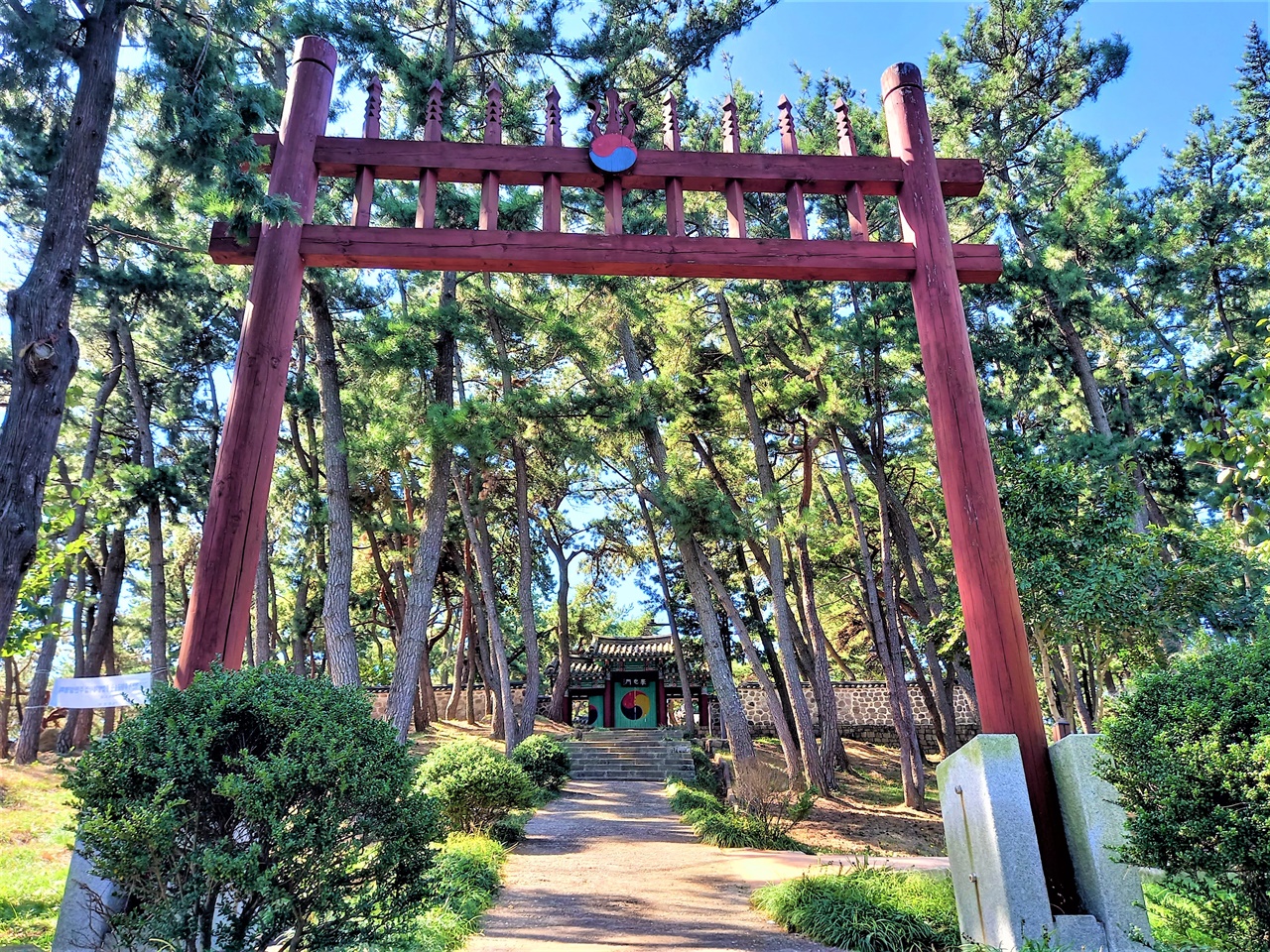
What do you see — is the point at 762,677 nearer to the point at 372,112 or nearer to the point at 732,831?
the point at 732,831

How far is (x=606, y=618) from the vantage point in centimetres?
3006

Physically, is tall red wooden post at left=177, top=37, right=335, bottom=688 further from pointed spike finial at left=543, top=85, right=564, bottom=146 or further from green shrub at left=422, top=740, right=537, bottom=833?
green shrub at left=422, top=740, right=537, bottom=833

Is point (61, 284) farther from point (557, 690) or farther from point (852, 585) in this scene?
point (557, 690)

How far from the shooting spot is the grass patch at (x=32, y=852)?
15.1 feet

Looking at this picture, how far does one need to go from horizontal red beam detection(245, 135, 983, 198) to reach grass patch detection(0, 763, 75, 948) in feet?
12.5

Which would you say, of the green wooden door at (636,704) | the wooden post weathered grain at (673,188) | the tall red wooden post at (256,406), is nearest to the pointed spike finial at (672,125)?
the wooden post weathered grain at (673,188)

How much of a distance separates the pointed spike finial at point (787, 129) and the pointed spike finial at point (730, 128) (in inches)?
11.7

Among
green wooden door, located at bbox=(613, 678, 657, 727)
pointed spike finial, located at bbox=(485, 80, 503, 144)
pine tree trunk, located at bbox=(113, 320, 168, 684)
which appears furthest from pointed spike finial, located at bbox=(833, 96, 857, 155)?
green wooden door, located at bbox=(613, 678, 657, 727)

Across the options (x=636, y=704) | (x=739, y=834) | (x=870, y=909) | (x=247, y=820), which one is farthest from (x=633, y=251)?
(x=636, y=704)

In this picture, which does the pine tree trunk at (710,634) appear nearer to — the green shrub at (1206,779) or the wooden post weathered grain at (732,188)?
the wooden post weathered grain at (732,188)

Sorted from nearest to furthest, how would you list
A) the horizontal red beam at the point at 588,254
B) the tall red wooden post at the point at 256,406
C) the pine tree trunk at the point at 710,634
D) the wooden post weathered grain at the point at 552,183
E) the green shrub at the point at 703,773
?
1. the tall red wooden post at the point at 256,406
2. the horizontal red beam at the point at 588,254
3. the wooden post weathered grain at the point at 552,183
4. the pine tree trunk at the point at 710,634
5. the green shrub at the point at 703,773

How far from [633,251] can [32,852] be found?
315 inches

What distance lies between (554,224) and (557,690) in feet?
65.0

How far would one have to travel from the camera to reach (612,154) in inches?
197
